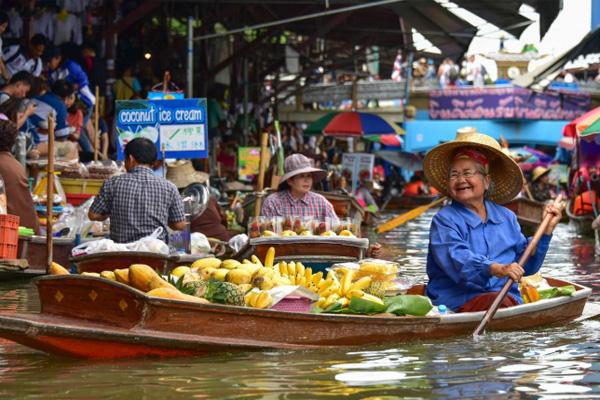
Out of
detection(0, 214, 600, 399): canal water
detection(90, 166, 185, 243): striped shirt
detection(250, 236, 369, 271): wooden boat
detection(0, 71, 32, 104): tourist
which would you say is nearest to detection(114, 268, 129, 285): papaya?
detection(0, 214, 600, 399): canal water

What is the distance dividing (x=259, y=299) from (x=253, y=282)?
1.17 feet

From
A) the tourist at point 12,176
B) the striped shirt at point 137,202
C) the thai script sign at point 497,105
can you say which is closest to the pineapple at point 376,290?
the striped shirt at point 137,202

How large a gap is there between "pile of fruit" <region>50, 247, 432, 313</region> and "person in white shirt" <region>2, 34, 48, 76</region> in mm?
7498

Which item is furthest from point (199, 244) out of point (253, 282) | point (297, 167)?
point (253, 282)

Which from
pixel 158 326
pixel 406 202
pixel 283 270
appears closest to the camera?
pixel 158 326

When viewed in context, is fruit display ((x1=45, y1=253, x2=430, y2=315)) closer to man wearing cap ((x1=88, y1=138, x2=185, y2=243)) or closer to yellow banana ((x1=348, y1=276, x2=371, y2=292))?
yellow banana ((x1=348, y1=276, x2=371, y2=292))

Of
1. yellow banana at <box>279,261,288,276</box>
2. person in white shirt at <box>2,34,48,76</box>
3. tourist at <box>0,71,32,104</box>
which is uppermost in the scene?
person in white shirt at <box>2,34,48,76</box>

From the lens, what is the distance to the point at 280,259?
30.4 ft

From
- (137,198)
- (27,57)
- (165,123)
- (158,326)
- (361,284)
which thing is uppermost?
(27,57)

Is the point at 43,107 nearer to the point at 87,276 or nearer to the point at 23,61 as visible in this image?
the point at 23,61

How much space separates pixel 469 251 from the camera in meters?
7.08

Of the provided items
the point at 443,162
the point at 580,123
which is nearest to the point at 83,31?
the point at 580,123

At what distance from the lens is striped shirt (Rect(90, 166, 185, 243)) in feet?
29.0

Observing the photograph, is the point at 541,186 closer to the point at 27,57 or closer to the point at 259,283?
the point at 27,57
